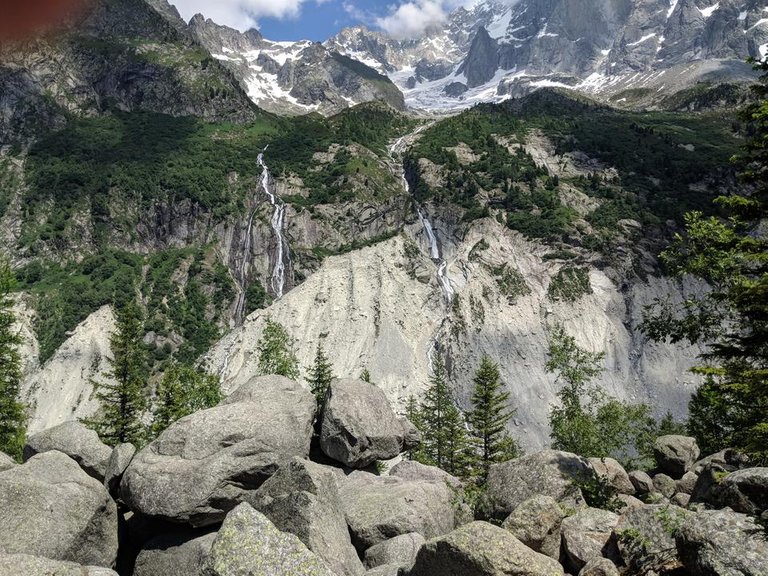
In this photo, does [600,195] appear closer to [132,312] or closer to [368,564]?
[132,312]

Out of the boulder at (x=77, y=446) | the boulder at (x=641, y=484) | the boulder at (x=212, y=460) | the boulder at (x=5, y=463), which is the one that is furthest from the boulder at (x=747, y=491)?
the boulder at (x=5, y=463)

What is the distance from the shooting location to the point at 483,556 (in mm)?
12445

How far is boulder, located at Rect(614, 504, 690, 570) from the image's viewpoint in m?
14.0

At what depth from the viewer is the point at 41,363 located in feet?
417

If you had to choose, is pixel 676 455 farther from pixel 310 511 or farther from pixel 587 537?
pixel 310 511

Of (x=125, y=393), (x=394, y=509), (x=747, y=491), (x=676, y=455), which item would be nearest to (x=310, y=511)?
(x=394, y=509)

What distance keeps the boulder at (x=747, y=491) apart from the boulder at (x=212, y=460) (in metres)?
15.2

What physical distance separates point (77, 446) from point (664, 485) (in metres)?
31.9

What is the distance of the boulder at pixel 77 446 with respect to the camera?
23.1m

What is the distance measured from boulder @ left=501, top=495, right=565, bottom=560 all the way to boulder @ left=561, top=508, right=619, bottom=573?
1.24ft

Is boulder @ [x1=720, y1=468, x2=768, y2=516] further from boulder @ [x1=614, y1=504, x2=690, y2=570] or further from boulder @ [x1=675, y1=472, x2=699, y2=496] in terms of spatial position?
boulder @ [x1=675, y1=472, x2=699, y2=496]

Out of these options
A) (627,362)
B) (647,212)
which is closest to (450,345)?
(627,362)

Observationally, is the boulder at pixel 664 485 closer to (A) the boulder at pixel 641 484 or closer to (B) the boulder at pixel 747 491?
(A) the boulder at pixel 641 484

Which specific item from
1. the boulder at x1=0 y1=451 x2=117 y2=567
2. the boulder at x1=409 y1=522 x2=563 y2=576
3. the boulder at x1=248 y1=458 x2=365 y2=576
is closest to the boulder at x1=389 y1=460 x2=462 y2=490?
the boulder at x1=248 y1=458 x2=365 y2=576
